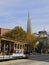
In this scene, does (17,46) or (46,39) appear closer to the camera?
(17,46)

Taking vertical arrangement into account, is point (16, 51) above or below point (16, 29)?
below

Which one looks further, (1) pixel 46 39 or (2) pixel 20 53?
(1) pixel 46 39

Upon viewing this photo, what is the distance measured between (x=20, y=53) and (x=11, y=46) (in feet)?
8.72

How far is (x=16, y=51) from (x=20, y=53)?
1.75 meters

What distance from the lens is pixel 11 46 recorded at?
121 ft

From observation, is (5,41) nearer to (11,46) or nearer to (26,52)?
(11,46)

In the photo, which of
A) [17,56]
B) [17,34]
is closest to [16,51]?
[17,56]

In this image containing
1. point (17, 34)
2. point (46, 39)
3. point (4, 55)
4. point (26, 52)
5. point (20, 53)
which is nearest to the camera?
point (4, 55)

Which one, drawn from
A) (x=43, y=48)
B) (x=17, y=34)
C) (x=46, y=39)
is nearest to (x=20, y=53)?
(x=17, y=34)

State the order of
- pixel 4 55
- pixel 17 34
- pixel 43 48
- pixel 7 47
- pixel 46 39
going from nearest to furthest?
pixel 4 55
pixel 7 47
pixel 17 34
pixel 43 48
pixel 46 39

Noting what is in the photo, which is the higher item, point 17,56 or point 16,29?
point 16,29

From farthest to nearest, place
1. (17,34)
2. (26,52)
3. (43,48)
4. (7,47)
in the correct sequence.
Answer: (43,48) → (17,34) → (26,52) → (7,47)

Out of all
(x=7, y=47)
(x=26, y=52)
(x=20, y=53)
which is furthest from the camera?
(x=26, y=52)

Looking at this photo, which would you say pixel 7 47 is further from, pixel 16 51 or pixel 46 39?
pixel 46 39
